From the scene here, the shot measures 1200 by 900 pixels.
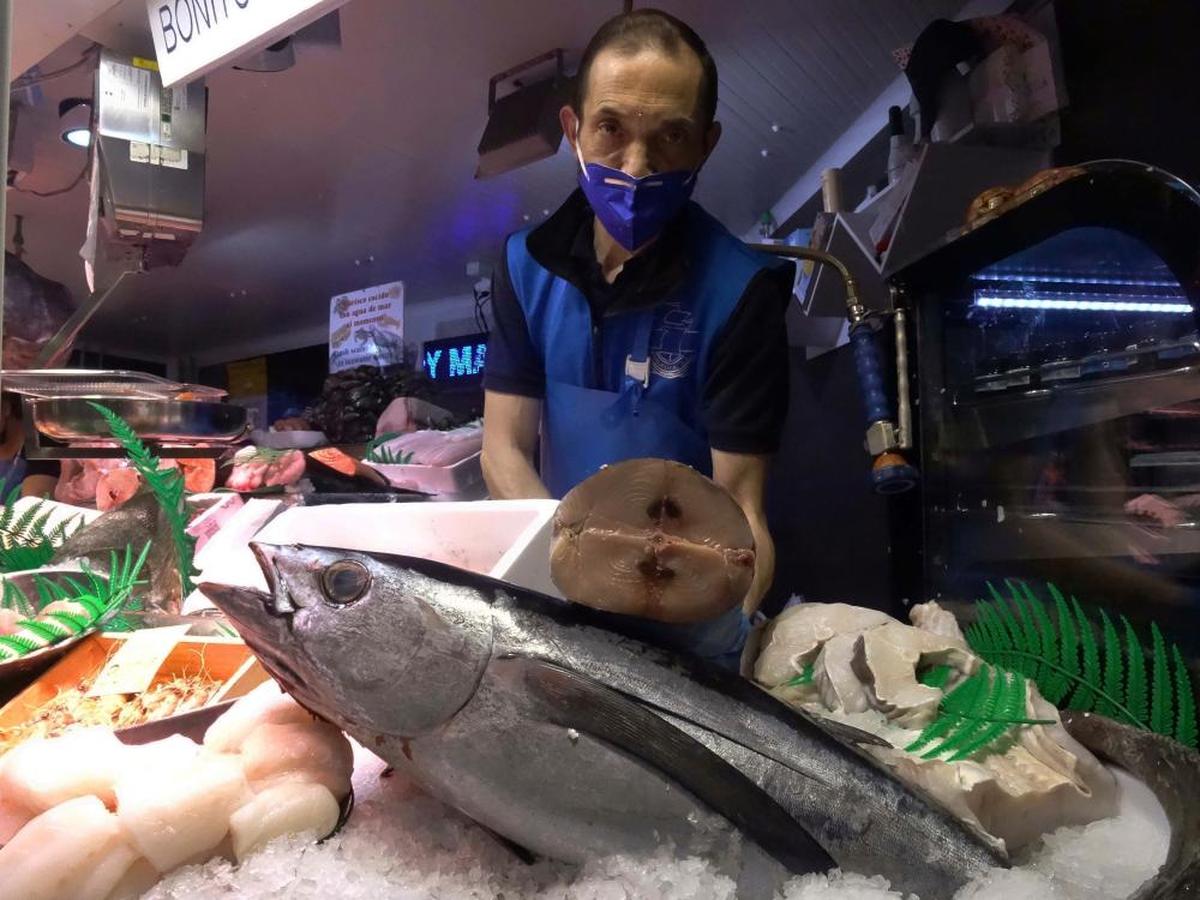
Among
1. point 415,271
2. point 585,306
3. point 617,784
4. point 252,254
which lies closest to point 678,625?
point 617,784

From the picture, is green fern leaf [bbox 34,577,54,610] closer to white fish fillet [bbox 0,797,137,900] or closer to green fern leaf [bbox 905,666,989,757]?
white fish fillet [bbox 0,797,137,900]

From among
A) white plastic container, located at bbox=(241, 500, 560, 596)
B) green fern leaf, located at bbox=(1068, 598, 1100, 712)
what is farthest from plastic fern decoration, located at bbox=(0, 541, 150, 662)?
green fern leaf, located at bbox=(1068, 598, 1100, 712)

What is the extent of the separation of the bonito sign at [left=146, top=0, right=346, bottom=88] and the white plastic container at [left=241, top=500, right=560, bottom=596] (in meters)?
0.72

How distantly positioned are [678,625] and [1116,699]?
0.62 meters

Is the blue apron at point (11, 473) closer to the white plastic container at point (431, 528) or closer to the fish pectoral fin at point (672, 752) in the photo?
the white plastic container at point (431, 528)

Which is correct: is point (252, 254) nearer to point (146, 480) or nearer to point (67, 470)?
point (146, 480)

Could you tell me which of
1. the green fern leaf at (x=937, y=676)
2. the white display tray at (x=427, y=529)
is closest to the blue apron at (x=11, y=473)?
the white display tray at (x=427, y=529)

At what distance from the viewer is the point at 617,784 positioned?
557 millimetres

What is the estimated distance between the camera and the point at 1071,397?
116 centimetres

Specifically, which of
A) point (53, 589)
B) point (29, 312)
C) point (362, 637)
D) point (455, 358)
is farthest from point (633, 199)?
point (29, 312)

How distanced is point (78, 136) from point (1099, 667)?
2505 millimetres

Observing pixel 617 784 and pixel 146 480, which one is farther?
pixel 146 480

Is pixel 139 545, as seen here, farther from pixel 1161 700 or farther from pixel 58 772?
pixel 1161 700

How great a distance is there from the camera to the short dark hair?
1014mm
